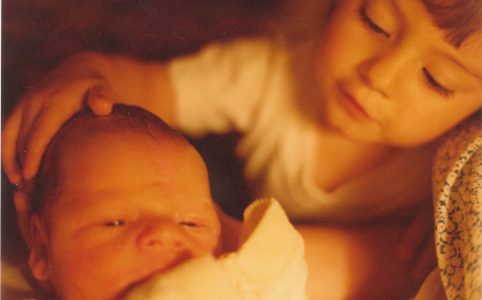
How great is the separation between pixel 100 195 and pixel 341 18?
1.23ft

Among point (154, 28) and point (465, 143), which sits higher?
point (154, 28)

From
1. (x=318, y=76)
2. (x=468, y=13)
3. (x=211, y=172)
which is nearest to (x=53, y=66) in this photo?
(x=211, y=172)

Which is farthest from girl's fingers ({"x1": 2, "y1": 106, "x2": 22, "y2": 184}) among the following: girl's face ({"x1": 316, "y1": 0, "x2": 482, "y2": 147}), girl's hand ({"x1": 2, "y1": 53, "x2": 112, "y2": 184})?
girl's face ({"x1": 316, "y1": 0, "x2": 482, "y2": 147})

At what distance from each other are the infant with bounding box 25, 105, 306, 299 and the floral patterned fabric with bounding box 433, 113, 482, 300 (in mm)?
192

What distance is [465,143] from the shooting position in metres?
0.84

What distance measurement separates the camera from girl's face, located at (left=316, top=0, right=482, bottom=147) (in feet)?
2.64

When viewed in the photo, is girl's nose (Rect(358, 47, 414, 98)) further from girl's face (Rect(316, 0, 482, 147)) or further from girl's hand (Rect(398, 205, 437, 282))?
girl's hand (Rect(398, 205, 437, 282))

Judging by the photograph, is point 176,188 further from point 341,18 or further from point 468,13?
point 468,13

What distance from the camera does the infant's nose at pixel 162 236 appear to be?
748mm

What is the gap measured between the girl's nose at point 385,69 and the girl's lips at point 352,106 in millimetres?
29

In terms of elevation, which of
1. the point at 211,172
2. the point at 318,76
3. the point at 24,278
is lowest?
the point at 24,278

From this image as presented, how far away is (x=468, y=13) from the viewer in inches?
31.2

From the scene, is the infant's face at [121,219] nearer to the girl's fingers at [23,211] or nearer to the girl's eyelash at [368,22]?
the girl's fingers at [23,211]

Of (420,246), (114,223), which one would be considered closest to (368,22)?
(420,246)
